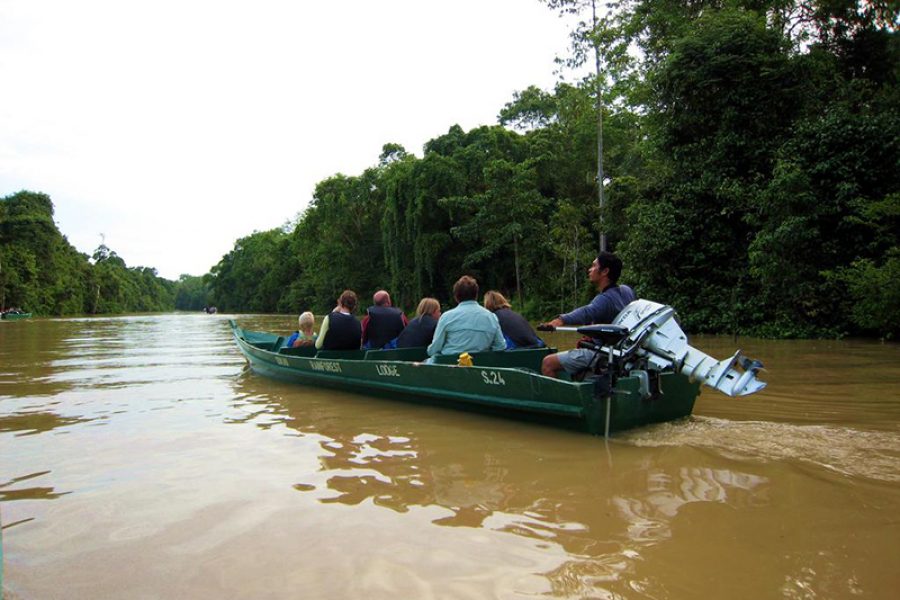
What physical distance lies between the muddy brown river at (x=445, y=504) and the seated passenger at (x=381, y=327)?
5.84ft

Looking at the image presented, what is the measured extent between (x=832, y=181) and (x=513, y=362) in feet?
37.3

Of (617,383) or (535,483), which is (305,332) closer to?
(617,383)

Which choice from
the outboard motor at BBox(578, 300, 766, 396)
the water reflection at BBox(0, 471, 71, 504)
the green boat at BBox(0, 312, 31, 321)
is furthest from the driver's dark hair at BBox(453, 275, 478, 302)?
the green boat at BBox(0, 312, 31, 321)

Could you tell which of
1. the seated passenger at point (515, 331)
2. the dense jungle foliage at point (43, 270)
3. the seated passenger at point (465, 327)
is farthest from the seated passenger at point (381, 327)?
the dense jungle foliage at point (43, 270)

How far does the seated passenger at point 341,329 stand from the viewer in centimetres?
770

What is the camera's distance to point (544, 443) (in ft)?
14.9

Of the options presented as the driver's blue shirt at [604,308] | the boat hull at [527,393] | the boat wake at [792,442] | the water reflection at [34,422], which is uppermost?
the driver's blue shirt at [604,308]

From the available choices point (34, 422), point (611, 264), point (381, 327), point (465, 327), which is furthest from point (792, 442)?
point (34, 422)

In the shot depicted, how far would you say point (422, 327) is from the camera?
717 centimetres

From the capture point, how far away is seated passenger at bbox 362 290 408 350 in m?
7.66

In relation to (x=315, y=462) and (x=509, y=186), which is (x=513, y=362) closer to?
(x=315, y=462)

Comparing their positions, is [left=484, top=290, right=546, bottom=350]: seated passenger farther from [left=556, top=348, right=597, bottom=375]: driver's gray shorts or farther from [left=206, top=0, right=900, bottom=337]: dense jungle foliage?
[left=206, top=0, right=900, bottom=337]: dense jungle foliage

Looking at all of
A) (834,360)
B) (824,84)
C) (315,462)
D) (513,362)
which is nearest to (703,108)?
(824,84)

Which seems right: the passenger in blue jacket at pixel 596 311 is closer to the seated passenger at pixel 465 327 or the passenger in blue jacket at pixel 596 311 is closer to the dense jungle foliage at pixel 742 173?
the seated passenger at pixel 465 327
